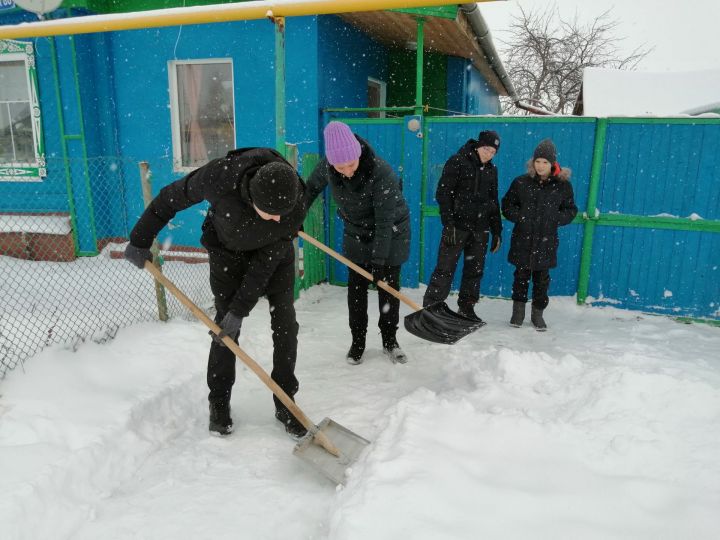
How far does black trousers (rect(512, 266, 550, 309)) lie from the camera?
4.63 m

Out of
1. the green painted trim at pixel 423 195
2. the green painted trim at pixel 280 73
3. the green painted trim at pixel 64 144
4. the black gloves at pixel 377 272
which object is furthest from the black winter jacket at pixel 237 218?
the green painted trim at pixel 64 144

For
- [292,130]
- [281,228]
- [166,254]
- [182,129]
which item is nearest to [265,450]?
[281,228]

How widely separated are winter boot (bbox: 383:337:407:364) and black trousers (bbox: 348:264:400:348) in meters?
0.07

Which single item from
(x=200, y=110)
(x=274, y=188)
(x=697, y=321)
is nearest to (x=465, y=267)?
(x=697, y=321)

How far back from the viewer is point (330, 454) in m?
2.56

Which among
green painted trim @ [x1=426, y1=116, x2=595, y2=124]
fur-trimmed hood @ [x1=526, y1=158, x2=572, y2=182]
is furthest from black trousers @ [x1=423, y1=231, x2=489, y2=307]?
green painted trim @ [x1=426, y1=116, x2=595, y2=124]

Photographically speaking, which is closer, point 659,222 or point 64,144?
point 659,222

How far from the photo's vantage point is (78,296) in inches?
214

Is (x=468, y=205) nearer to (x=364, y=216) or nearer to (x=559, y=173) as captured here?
(x=559, y=173)

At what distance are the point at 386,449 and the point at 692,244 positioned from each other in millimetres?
4118

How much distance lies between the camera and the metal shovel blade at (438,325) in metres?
3.35

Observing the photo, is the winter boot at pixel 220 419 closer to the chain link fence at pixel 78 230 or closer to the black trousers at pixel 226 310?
the black trousers at pixel 226 310

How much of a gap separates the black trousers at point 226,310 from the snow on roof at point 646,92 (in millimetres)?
7753

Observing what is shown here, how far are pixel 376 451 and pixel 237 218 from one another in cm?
133
